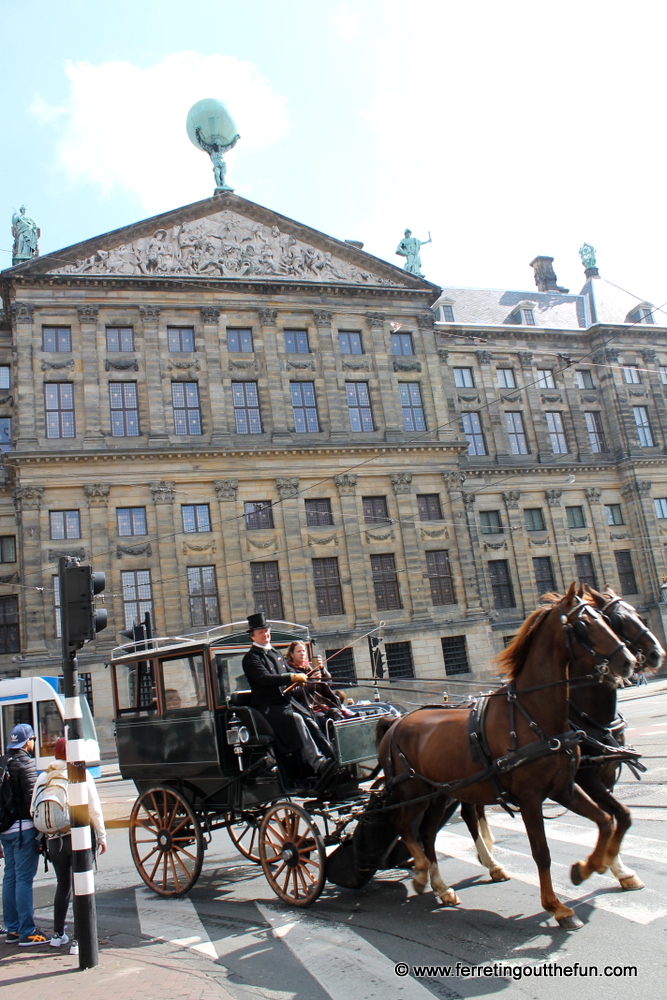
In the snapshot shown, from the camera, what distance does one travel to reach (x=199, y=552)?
31.9 m

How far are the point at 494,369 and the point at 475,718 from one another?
37542 millimetres

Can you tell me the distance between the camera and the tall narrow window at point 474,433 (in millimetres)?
41062

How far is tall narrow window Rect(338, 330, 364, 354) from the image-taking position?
121 feet

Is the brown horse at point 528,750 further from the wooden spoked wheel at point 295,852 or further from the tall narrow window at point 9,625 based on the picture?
the tall narrow window at point 9,625

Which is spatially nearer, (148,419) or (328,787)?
(328,787)

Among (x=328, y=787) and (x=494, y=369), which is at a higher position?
(x=494, y=369)

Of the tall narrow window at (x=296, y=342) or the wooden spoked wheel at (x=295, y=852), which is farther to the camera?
the tall narrow window at (x=296, y=342)

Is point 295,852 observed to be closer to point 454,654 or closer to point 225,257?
point 454,654

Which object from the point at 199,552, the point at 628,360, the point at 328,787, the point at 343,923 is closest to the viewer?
the point at 343,923

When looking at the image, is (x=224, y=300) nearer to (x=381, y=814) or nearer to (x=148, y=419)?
(x=148, y=419)

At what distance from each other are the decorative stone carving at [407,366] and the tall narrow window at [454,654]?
13.2 meters

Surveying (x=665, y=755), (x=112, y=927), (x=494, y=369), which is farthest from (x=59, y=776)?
(x=494, y=369)

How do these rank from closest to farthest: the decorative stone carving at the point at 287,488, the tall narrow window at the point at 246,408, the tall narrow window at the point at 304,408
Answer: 1. the decorative stone carving at the point at 287,488
2. the tall narrow window at the point at 246,408
3. the tall narrow window at the point at 304,408

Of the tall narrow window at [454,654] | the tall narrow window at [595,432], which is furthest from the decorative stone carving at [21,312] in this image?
the tall narrow window at [595,432]
